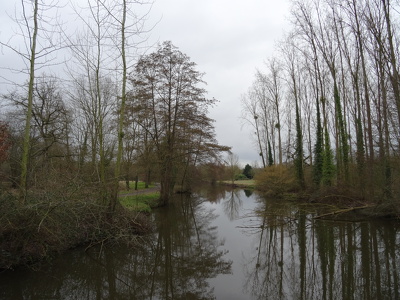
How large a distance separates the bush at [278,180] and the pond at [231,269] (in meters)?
13.7

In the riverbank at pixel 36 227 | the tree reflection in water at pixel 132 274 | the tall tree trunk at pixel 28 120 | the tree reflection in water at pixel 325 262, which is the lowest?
the tree reflection in water at pixel 132 274

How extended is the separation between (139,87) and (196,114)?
4634mm

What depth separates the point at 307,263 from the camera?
299 inches

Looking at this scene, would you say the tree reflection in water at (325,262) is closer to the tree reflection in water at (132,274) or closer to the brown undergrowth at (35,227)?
the tree reflection in water at (132,274)

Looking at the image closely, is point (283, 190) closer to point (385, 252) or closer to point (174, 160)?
point (174, 160)

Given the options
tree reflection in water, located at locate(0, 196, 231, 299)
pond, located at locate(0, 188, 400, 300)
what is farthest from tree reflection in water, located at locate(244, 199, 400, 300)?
tree reflection in water, located at locate(0, 196, 231, 299)

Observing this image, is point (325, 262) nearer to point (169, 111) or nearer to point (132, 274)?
point (132, 274)

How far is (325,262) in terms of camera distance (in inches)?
298

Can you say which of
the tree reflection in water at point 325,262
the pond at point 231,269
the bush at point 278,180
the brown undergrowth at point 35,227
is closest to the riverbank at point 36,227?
the brown undergrowth at point 35,227

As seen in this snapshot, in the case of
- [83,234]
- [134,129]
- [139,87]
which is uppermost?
[139,87]

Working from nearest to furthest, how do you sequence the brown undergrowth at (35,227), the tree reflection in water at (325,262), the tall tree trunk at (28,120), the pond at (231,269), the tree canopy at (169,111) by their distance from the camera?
the tree reflection in water at (325,262)
the pond at (231,269)
the brown undergrowth at (35,227)
the tall tree trunk at (28,120)
the tree canopy at (169,111)

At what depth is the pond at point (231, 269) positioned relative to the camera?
5.89m

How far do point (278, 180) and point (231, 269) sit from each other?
19.3 metres

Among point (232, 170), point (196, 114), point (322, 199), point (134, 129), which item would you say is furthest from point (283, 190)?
point (232, 170)
